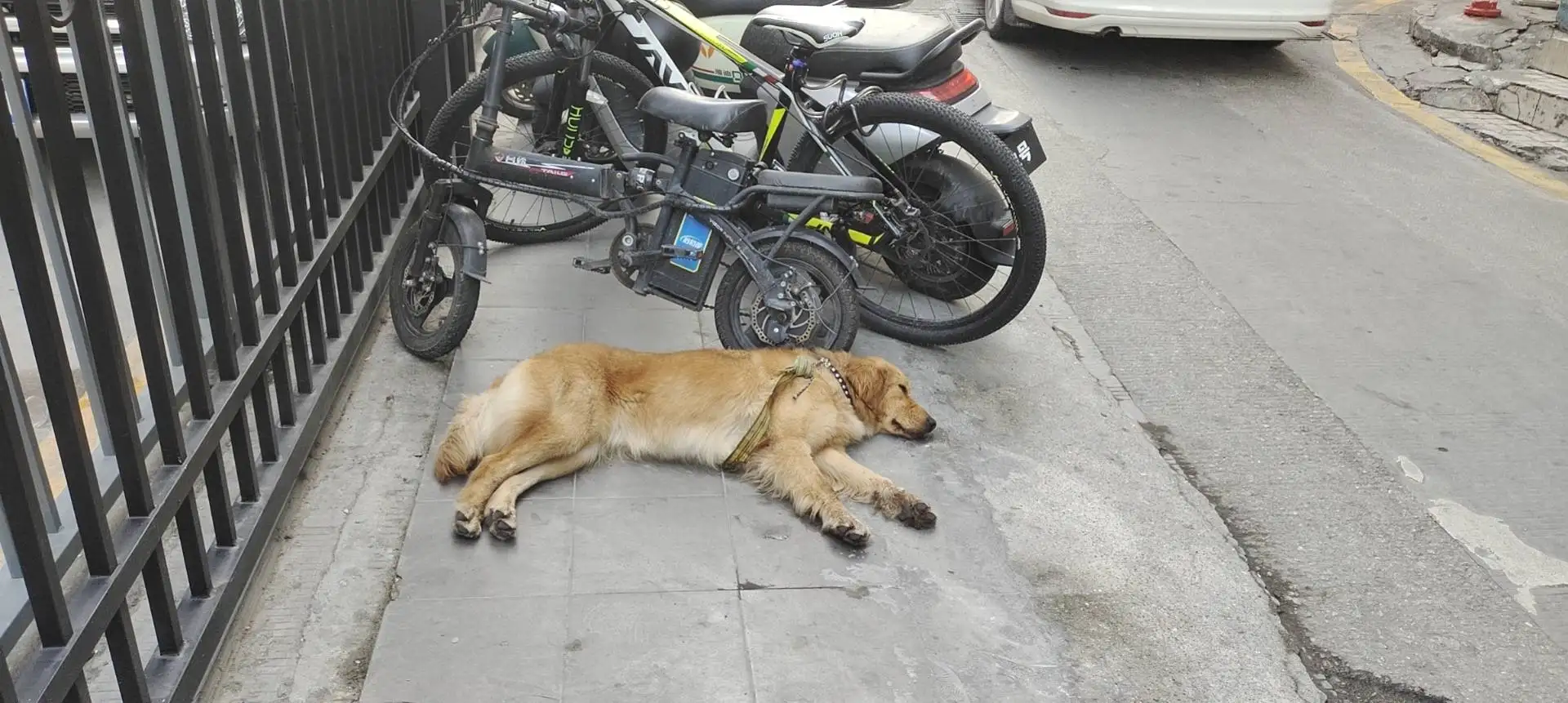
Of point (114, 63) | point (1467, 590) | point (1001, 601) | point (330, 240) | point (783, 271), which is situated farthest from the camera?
point (783, 271)

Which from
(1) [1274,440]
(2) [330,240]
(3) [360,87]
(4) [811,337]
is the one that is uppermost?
(3) [360,87]

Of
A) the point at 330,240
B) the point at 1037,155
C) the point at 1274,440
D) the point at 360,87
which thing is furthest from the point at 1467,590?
the point at 360,87

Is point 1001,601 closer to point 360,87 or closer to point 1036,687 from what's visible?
point 1036,687

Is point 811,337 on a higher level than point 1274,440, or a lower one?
higher

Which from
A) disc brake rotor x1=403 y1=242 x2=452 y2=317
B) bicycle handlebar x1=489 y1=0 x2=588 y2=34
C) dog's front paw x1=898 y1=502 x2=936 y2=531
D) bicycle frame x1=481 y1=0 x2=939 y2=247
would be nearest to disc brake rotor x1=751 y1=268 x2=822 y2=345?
bicycle frame x1=481 y1=0 x2=939 y2=247

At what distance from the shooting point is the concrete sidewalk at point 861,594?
297 cm

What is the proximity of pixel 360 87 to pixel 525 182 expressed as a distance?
76cm

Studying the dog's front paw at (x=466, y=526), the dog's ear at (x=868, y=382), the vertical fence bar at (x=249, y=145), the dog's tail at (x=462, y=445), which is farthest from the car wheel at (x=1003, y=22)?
the dog's front paw at (x=466, y=526)

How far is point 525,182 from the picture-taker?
4352 mm

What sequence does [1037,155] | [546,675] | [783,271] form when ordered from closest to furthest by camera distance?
[546,675]
[783,271]
[1037,155]

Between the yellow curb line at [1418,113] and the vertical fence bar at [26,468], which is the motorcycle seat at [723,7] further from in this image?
the yellow curb line at [1418,113]

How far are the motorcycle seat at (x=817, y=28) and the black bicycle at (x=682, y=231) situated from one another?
0.52 m

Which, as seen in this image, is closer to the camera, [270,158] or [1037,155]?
[270,158]

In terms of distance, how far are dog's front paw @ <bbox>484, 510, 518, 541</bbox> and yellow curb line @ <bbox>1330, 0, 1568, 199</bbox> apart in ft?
24.2
